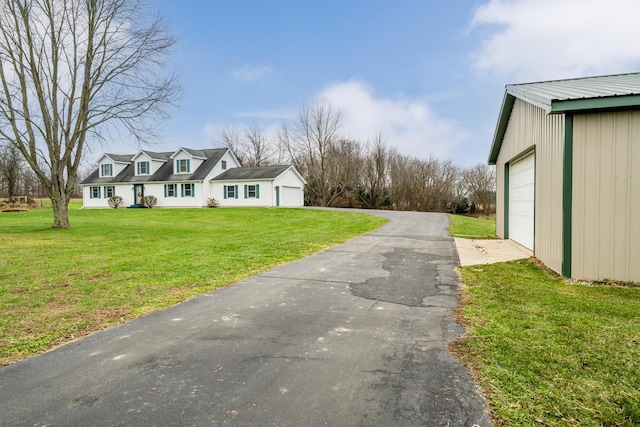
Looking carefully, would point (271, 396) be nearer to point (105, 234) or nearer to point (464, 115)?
point (105, 234)

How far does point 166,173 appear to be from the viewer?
114ft

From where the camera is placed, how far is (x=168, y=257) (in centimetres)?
888

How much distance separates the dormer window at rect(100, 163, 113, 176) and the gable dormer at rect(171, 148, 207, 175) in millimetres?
8071

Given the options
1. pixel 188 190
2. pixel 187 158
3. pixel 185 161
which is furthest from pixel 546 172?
pixel 185 161

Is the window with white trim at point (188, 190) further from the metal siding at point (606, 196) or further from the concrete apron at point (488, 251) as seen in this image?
the metal siding at point (606, 196)

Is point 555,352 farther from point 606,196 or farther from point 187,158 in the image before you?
point 187,158

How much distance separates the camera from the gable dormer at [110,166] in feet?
121

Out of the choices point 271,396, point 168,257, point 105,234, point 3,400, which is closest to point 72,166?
point 105,234

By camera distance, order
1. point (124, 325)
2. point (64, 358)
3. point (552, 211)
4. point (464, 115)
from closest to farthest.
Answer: point (64, 358) < point (124, 325) < point (552, 211) < point (464, 115)

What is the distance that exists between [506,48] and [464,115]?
1056 centimetres

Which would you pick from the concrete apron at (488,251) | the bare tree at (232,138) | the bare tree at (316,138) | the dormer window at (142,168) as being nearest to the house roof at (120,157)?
the dormer window at (142,168)

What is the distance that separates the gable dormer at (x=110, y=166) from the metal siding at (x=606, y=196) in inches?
1587

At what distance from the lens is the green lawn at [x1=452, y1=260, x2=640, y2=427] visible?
237cm

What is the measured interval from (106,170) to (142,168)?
4787mm
